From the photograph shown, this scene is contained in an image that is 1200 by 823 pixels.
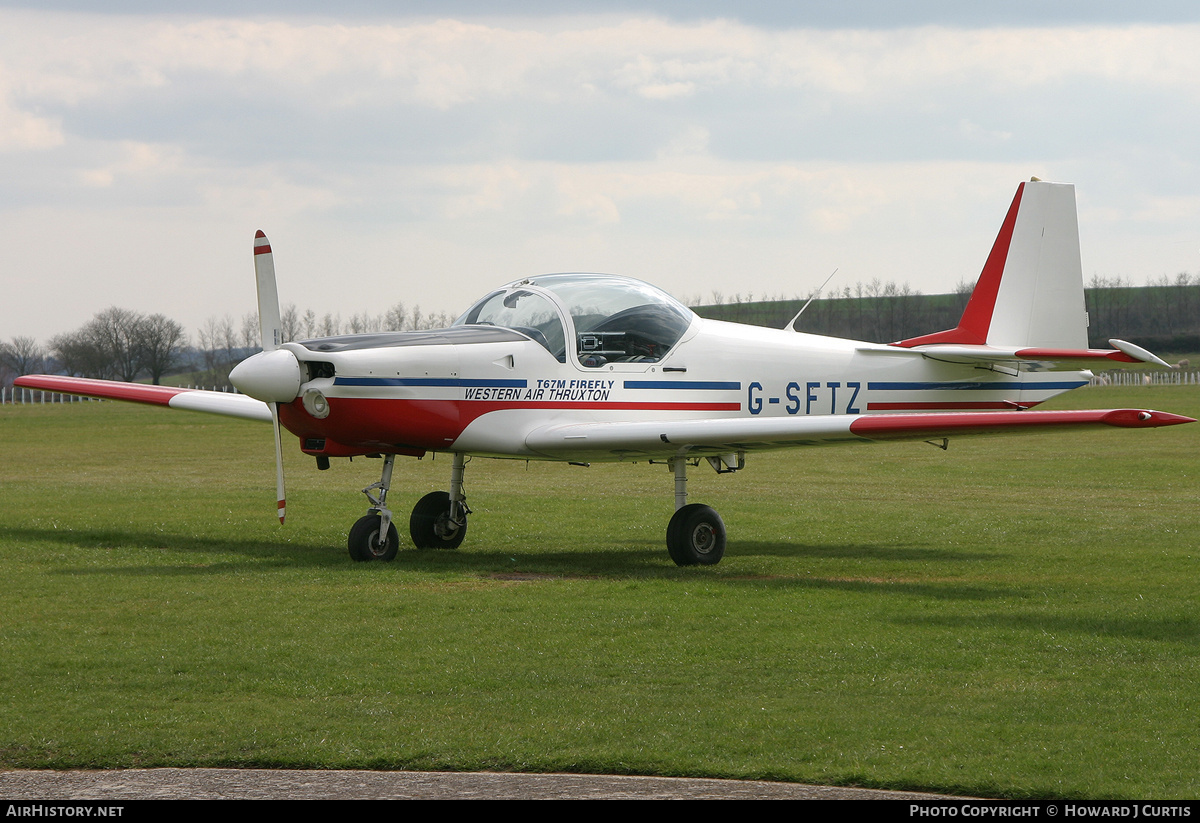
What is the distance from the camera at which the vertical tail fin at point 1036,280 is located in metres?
15.4

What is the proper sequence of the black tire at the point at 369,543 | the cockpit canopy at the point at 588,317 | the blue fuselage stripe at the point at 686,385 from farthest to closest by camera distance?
the blue fuselage stripe at the point at 686,385
the cockpit canopy at the point at 588,317
the black tire at the point at 369,543

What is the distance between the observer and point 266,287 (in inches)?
481

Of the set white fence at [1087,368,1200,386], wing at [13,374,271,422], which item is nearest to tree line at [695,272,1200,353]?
white fence at [1087,368,1200,386]

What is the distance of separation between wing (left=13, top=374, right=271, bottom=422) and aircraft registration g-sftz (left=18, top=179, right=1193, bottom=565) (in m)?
3.24

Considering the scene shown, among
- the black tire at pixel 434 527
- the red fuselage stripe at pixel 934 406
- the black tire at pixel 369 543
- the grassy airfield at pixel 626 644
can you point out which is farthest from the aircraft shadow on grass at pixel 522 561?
the red fuselage stripe at pixel 934 406

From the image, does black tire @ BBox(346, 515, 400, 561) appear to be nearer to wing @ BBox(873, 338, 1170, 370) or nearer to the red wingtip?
wing @ BBox(873, 338, 1170, 370)

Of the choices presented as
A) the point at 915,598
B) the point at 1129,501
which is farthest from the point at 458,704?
the point at 1129,501

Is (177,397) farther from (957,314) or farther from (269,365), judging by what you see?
(957,314)

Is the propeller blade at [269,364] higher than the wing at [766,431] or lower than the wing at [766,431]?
higher

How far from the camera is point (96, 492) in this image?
20.3m

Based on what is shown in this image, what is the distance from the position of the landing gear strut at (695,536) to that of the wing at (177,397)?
18.3 feet

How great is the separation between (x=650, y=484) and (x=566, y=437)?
10.0 meters

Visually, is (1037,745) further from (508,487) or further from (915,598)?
(508,487)

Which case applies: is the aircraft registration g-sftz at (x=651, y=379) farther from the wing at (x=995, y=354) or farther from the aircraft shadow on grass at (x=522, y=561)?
the aircraft shadow on grass at (x=522, y=561)
